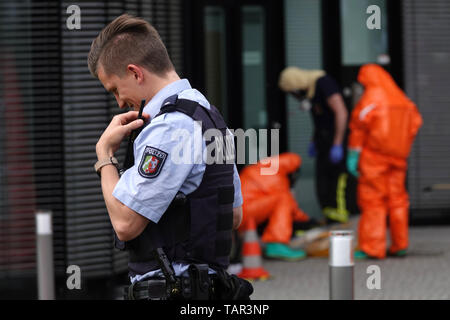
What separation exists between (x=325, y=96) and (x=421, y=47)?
1.94m

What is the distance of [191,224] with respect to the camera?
269 cm

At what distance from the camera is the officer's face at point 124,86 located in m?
2.76

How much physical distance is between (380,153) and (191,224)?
5.58 metres

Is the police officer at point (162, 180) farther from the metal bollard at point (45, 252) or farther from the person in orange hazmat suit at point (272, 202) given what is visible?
the person in orange hazmat suit at point (272, 202)

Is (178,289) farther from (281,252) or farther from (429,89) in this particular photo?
(429,89)

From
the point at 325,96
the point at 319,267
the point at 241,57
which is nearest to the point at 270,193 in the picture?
the point at 319,267

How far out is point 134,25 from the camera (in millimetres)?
2773

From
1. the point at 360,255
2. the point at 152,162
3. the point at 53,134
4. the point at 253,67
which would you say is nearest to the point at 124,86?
the point at 152,162

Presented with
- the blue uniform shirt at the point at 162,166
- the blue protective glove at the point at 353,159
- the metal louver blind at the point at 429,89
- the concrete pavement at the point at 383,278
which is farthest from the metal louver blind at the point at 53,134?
the metal louver blind at the point at 429,89

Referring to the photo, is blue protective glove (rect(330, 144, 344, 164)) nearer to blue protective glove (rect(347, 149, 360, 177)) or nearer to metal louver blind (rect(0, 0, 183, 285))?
blue protective glove (rect(347, 149, 360, 177))

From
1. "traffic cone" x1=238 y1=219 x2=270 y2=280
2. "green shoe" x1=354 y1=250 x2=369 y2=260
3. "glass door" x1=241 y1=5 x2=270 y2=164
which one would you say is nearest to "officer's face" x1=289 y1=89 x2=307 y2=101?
"glass door" x1=241 y1=5 x2=270 y2=164

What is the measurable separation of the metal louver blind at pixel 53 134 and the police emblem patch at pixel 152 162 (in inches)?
178

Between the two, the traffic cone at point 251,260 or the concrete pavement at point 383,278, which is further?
the traffic cone at point 251,260

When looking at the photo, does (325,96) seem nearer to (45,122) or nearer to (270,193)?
(270,193)
